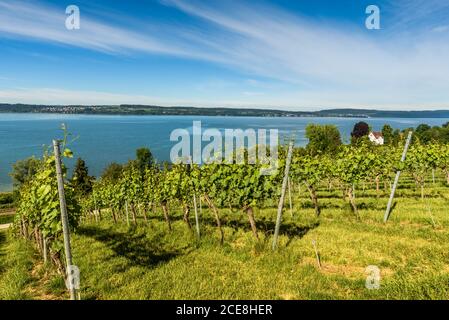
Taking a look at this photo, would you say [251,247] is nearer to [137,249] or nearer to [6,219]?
[137,249]

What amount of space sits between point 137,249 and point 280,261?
6.07 metres

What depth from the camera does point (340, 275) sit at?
368 inches

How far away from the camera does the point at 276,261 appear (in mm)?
10391

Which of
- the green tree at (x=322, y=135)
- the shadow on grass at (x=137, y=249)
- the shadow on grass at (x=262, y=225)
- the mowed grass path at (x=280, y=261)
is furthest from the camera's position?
the green tree at (x=322, y=135)

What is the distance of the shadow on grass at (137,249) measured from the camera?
11179 millimetres

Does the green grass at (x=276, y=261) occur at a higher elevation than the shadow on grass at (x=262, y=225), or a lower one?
higher

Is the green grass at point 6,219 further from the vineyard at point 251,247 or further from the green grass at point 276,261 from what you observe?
the green grass at point 276,261

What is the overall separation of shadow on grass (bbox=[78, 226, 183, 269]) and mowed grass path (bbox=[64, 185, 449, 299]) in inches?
1.5

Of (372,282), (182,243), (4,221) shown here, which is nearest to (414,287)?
(372,282)

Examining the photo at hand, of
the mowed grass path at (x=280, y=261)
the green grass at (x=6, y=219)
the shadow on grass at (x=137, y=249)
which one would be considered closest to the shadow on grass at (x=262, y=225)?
the mowed grass path at (x=280, y=261)

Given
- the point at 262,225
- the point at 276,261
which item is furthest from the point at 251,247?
the point at 262,225

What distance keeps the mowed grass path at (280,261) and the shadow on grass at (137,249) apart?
1.5 inches

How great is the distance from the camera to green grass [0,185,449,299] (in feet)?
26.8
